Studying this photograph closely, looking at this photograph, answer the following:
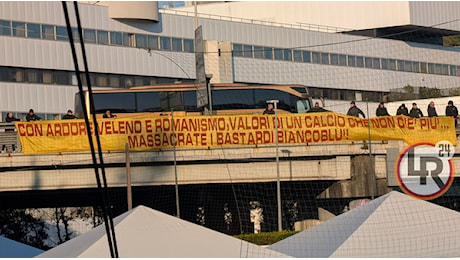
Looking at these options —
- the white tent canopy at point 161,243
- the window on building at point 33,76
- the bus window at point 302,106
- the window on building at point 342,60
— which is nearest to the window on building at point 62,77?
the window on building at point 33,76

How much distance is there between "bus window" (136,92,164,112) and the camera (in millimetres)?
45841

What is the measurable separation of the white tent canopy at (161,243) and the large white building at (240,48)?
1529 inches

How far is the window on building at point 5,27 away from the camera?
5522cm

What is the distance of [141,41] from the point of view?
2432 inches

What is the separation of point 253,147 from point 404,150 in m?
5.04

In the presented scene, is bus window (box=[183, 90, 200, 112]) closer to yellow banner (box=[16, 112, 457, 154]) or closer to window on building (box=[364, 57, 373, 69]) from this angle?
yellow banner (box=[16, 112, 457, 154])

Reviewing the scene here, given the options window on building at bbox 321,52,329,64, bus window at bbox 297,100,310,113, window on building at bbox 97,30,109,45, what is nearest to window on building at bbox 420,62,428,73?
window on building at bbox 321,52,329,64

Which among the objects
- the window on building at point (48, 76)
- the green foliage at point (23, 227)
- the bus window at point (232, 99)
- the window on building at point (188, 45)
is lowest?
the green foliage at point (23, 227)

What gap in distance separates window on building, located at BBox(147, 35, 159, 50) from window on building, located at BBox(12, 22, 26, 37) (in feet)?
27.4

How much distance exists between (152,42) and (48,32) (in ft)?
22.8

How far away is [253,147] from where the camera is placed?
1469 inches

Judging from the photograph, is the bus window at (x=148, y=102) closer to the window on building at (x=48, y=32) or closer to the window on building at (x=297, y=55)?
the window on building at (x=48, y=32)

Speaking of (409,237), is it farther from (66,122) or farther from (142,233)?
(66,122)

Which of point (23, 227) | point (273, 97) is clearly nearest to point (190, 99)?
point (273, 97)
